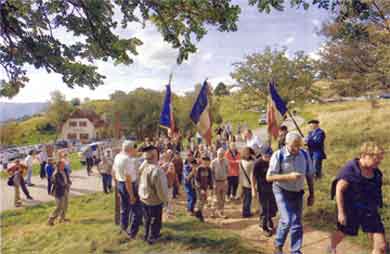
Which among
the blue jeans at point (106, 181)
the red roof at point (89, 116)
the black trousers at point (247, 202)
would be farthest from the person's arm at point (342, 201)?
the red roof at point (89, 116)

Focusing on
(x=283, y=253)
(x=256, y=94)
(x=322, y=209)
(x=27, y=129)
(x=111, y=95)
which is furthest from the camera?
(x=27, y=129)

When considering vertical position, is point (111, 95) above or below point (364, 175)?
above

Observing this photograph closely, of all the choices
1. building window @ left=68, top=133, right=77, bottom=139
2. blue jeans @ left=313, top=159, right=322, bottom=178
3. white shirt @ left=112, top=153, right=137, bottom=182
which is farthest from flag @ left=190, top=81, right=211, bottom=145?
building window @ left=68, top=133, right=77, bottom=139

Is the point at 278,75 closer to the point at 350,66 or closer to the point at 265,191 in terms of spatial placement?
the point at 350,66

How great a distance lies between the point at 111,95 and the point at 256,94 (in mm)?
24351

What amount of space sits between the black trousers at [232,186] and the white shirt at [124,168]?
3602 mm

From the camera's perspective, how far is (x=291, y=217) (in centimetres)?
489

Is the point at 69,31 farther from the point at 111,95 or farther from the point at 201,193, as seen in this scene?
the point at 111,95

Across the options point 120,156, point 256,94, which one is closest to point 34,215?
point 120,156

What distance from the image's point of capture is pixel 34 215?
1027cm

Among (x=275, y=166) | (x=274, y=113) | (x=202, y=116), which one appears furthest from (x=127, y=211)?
(x=274, y=113)

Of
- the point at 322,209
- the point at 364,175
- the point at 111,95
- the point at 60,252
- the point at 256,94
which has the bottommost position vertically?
the point at 60,252

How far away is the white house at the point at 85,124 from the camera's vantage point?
61.3m

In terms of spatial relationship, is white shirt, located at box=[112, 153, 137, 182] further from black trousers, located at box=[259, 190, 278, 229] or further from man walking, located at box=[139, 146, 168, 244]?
black trousers, located at box=[259, 190, 278, 229]
